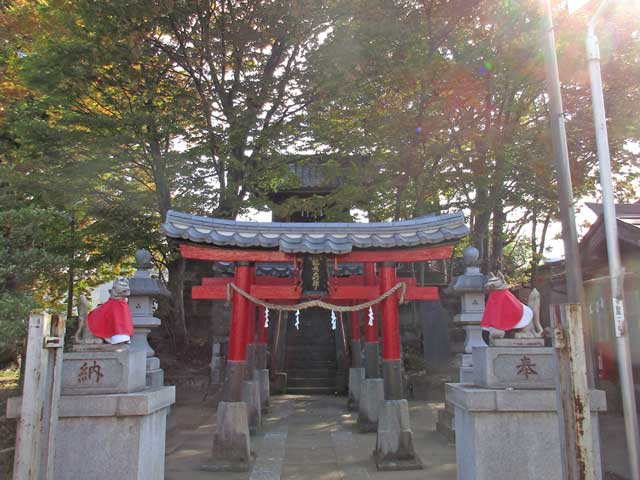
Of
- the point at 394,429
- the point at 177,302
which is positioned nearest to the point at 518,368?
the point at 394,429

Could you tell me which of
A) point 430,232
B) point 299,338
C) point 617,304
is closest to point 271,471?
point 430,232

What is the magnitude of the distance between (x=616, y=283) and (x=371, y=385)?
6085mm

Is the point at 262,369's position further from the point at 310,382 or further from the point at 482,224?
the point at 482,224

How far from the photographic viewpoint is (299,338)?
20984mm

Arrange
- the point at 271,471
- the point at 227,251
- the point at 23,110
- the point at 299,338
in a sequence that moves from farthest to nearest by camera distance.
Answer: the point at 299,338, the point at 23,110, the point at 227,251, the point at 271,471

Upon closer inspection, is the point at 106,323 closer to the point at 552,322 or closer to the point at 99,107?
the point at 552,322

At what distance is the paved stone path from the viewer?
8.23 meters

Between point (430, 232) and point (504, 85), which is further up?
point (504, 85)

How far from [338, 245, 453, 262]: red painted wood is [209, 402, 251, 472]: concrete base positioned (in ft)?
11.0

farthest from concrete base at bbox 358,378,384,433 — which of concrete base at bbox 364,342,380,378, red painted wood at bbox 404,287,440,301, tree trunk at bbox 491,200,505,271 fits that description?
tree trunk at bbox 491,200,505,271

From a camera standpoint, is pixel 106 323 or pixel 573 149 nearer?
pixel 106 323

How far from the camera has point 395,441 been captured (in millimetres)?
8461

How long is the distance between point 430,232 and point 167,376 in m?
10.3

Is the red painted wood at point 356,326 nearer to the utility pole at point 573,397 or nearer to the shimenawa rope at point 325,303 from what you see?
the shimenawa rope at point 325,303
